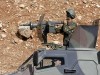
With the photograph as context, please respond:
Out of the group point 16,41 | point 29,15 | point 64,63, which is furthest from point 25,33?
point 64,63

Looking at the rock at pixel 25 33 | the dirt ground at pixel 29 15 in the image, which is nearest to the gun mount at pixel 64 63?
the dirt ground at pixel 29 15

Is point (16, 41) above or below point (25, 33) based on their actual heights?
below

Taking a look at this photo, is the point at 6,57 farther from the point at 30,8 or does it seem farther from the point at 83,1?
the point at 83,1

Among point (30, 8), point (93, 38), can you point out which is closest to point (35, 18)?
point (30, 8)

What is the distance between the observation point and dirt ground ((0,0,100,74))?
46.9 feet

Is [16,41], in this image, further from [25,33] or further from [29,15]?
[29,15]

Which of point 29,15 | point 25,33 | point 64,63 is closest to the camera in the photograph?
point 64,63

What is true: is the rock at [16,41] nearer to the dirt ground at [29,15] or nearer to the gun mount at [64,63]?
the dirt ground at [29,15]

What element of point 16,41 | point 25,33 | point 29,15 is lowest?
point 16,41

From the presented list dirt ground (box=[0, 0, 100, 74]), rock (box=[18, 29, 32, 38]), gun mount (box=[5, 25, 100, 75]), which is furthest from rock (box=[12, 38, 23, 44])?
gun mount (box=[5, 25, 100, 75])

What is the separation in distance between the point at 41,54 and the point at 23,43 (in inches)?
207

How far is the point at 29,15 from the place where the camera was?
51.1 ft

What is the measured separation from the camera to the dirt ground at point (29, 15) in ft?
46.9

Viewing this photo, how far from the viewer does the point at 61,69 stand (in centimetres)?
902
